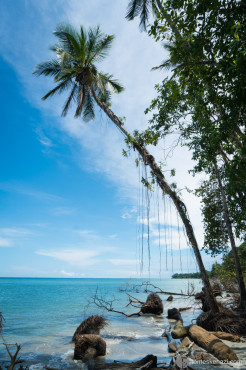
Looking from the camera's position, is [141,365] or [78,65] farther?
[78,65]

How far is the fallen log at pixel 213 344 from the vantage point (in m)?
5.76

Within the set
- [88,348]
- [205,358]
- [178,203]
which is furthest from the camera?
[178,203]

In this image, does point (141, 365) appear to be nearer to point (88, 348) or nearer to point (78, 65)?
point (88, 348)

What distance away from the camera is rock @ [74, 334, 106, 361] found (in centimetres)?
702

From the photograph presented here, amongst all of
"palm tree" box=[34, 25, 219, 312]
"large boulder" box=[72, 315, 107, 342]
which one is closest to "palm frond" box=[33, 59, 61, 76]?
"palm tree" box=[34, 25, 219, 312]

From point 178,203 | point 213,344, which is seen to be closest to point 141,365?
point 213,344

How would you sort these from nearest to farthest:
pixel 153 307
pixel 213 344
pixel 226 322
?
pixel 213 344, pixel 226 322, pixel 153 307

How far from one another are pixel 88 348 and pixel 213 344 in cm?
383

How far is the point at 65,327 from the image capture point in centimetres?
1284

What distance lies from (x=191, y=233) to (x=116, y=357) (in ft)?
16.4

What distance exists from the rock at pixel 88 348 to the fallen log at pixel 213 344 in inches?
122

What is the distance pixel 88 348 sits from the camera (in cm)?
714

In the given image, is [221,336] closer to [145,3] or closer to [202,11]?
[202,11]

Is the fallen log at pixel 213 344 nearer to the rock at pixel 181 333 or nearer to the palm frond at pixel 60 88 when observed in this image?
the rock at pixel 181 333
